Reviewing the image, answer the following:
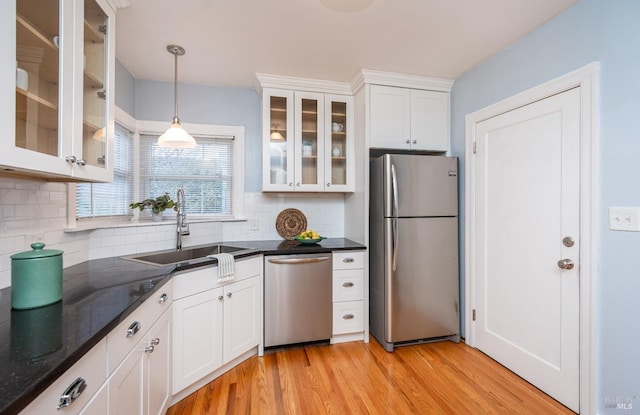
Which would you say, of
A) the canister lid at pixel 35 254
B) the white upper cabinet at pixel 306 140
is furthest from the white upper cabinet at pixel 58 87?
the white upper cabinet at pixel 306 140

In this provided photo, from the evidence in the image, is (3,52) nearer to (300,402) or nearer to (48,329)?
(48,329)

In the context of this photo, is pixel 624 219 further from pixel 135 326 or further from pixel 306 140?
pixel 135 326

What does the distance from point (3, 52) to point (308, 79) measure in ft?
7.06

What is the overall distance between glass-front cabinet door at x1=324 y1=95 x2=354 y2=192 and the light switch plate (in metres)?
1.86

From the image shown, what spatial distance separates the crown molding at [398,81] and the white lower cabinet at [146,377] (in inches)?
95.0

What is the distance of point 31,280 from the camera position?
1074mm

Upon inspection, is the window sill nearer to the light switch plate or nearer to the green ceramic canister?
the green ceramic canister

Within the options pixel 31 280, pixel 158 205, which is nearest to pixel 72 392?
A: pixel 31 280

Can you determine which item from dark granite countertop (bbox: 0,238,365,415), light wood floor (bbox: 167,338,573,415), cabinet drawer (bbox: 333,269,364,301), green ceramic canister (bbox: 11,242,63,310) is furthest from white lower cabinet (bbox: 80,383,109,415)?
cabinet drawer (bbox: 333,269,364,301)

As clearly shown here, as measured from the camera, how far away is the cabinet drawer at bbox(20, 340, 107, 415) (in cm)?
68

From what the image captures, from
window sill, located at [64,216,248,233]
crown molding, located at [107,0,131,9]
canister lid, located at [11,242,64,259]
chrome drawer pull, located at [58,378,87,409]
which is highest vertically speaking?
crown molding, located at [107,0,131,9]

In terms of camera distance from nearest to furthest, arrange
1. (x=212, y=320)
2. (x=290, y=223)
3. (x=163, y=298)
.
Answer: (x=163, y=298) → (x=212, y=320) → (x=290, y=223)

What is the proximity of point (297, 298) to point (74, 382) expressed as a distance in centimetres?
170

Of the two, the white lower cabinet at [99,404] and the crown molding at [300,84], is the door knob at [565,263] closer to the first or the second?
the crown molding at [300,84]
